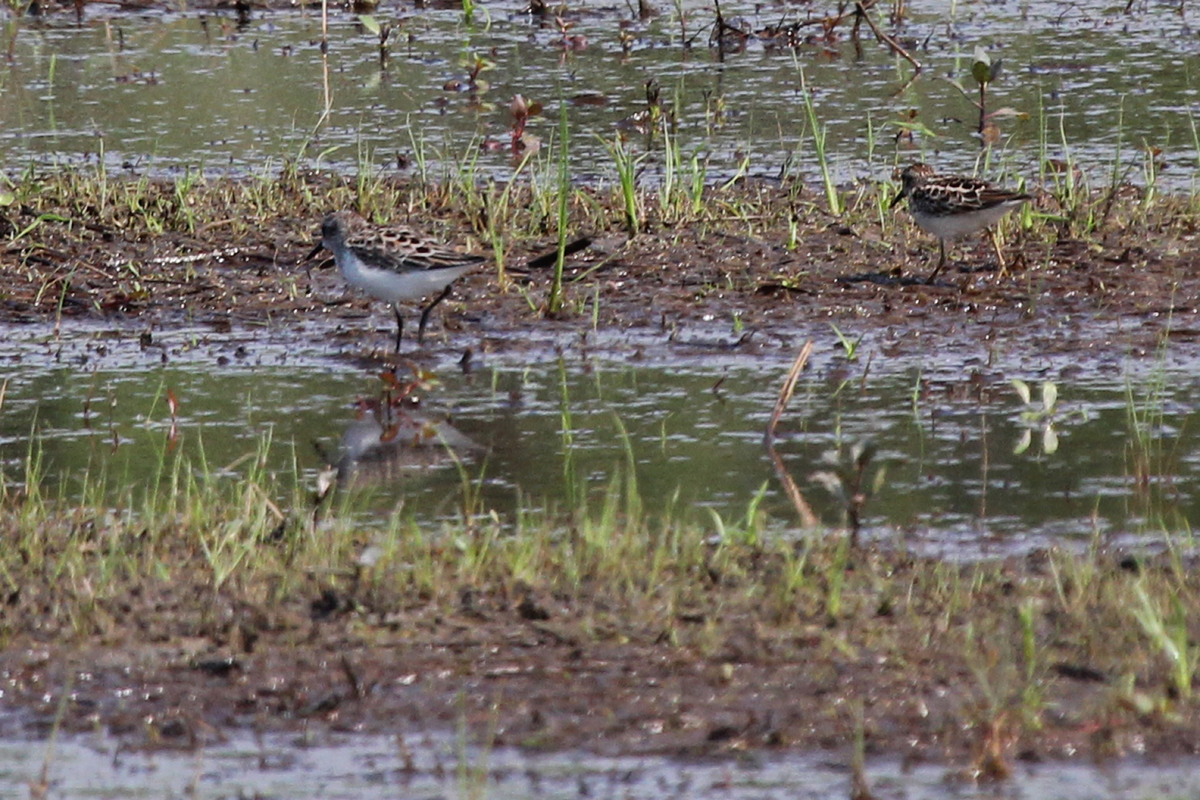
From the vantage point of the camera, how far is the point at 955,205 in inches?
379

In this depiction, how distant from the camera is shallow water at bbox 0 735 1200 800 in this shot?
16.2 ft

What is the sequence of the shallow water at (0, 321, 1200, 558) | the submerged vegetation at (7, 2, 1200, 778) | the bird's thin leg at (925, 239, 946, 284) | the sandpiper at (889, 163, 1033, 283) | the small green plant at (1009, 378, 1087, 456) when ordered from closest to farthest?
the submerged vegetation at (7, 2, 1200, 778) → the shallow water at (0, 321, 1200, 558) → the small green plant at (1009, 378, 1087, 456) → the sandpiper at (889, 163, 1033, 283) → the bird's thin leg at (925, 239, 946, 284)

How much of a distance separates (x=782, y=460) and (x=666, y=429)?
0.65 m

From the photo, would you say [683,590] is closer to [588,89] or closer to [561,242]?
[561,242]

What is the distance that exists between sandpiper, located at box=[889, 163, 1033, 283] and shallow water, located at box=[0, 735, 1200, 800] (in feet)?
16.4

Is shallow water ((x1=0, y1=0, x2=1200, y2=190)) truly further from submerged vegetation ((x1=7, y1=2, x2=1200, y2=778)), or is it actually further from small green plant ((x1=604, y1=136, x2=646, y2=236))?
submerged vegetation ((x1=7, y1=2, x2=1200, y2=778))

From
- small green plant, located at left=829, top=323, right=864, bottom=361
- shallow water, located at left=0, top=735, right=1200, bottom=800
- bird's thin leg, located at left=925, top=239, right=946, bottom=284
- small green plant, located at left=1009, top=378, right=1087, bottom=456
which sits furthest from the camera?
bird's thin leg, located at left=925, top=239, right=946, bottom=284

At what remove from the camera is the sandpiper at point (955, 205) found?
31.6 ft

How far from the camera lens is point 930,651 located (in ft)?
18.4

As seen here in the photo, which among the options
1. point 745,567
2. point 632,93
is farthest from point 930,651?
point 632,93

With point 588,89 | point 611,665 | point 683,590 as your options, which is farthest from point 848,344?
point 588,89

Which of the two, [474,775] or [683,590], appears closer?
[474,775]

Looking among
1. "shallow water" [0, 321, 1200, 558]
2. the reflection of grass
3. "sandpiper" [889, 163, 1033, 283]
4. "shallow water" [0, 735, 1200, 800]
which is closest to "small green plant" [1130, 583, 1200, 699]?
the reflection of grass

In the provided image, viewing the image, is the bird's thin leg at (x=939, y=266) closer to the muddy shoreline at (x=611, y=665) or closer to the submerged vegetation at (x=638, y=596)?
the submerged vegetation at (x=638, y=596)
